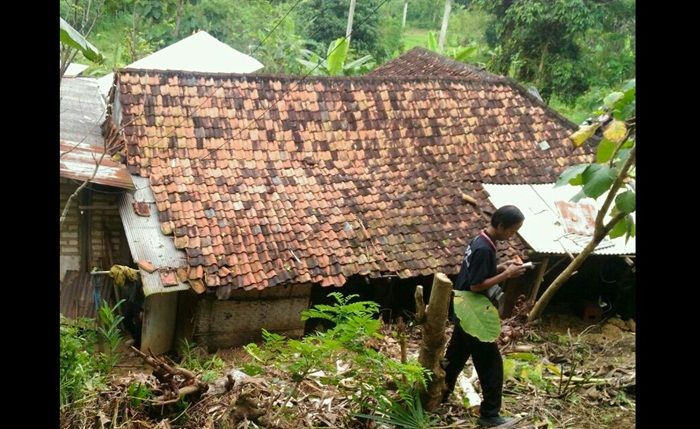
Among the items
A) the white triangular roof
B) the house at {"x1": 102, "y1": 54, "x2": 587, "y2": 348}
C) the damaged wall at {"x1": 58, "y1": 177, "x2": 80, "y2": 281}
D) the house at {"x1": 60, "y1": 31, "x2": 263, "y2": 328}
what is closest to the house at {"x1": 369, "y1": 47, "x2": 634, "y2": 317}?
the house at {"x1": 102, "y1": 54, "x2": 587, "y2": 348}

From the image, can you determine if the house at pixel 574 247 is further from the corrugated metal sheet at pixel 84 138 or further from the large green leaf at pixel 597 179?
the corrugated metal sheet at pixel 84 138

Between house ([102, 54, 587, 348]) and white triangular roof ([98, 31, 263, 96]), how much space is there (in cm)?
412

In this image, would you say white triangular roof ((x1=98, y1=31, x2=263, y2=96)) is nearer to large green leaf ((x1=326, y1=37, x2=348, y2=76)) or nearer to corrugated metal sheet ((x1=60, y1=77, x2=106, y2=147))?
corrugated metal sheet ((x1=60, y1=77, x2=106, y2=147))

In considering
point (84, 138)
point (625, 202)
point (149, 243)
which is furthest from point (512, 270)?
point (149, 243)

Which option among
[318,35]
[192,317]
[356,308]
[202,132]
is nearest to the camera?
[356,308]

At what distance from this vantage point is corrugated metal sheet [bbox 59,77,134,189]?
283 inches

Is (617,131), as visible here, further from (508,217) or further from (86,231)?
(86,231)

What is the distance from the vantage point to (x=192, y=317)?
23.5 feet

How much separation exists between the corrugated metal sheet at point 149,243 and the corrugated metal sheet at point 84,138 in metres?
0.33

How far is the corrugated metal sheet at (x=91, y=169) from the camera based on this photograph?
22.9 feet
